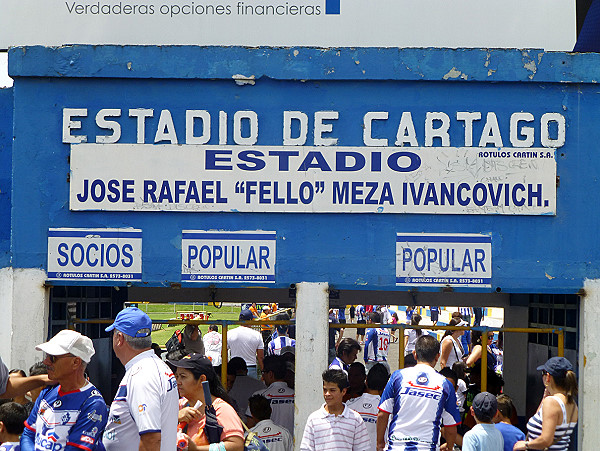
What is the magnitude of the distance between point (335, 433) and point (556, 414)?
5.69 feet

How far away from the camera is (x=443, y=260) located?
794 centimetres

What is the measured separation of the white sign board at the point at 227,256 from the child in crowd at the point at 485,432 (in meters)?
2.43

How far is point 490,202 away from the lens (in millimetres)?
7953

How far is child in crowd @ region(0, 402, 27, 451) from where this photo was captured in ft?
18.0

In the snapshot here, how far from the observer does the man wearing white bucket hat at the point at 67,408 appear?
4.86 m

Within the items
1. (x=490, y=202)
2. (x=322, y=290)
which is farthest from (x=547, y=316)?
(x=322, y=290)

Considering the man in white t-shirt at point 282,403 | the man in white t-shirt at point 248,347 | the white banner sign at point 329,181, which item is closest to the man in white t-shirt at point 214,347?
the man in white t-shirt at point 248,347

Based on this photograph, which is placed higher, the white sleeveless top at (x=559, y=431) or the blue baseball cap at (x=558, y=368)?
the blue baseball cap at (x=558, y=368)

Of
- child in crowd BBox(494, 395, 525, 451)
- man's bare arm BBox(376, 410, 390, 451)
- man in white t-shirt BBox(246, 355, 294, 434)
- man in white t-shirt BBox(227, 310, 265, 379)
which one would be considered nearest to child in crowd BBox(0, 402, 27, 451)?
man's bare arm BBox(376, 410, 390, 451)

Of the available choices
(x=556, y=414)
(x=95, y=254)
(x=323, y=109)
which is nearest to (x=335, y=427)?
(x=556, y=414)

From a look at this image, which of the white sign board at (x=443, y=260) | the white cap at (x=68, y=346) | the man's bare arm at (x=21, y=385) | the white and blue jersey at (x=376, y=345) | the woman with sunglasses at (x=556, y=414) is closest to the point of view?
the white cap at (x=68, y=346)

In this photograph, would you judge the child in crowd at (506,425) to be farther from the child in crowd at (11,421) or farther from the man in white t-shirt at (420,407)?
Result: the child in crowd at (11,421)

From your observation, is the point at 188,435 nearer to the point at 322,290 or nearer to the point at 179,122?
the point at 322,290

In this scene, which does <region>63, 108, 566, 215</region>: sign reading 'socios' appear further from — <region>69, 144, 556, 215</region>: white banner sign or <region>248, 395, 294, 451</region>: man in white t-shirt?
<region>248, 395, 294, 451</region>: man in white t-shirt
